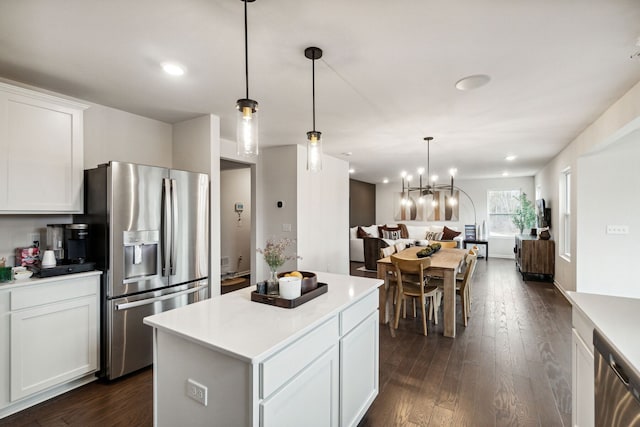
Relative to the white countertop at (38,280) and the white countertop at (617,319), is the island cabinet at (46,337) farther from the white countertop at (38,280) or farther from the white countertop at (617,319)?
the white countertop at (617,319)

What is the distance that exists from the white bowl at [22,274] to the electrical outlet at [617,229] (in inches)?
241

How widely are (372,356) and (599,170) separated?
4.14 metres

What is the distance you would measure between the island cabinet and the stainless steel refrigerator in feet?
0.35

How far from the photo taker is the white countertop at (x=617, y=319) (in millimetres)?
1141

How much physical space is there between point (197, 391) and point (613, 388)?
1.66 metres

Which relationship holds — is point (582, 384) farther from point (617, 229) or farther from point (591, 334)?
point (617, 229)

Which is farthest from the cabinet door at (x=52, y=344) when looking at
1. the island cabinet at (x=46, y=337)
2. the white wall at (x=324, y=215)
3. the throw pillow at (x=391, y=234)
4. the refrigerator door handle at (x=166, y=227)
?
the throw pillow at (x=391, y=234)

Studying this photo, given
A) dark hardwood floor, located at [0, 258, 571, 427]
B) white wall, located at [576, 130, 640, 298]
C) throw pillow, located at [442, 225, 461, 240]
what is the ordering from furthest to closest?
throw pillow, located at [442, 225, 461, 240] → white wall, located at [576, 130, 640, 298] → dark hardwood floor, located at [0, 258, 571, 427]

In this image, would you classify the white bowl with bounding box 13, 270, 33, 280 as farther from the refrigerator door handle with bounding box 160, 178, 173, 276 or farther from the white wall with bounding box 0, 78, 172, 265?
the refrigerator door handle with bounding box 160, 178, 173, 276

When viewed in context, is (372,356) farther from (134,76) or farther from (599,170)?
(599,170)

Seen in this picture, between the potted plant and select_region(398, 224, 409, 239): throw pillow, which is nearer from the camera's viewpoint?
the potted plant

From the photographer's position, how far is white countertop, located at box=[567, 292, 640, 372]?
1.14m

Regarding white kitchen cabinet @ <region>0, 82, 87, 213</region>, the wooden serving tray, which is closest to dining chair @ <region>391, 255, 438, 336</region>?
the wooden serving tray

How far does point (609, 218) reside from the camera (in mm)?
3971
